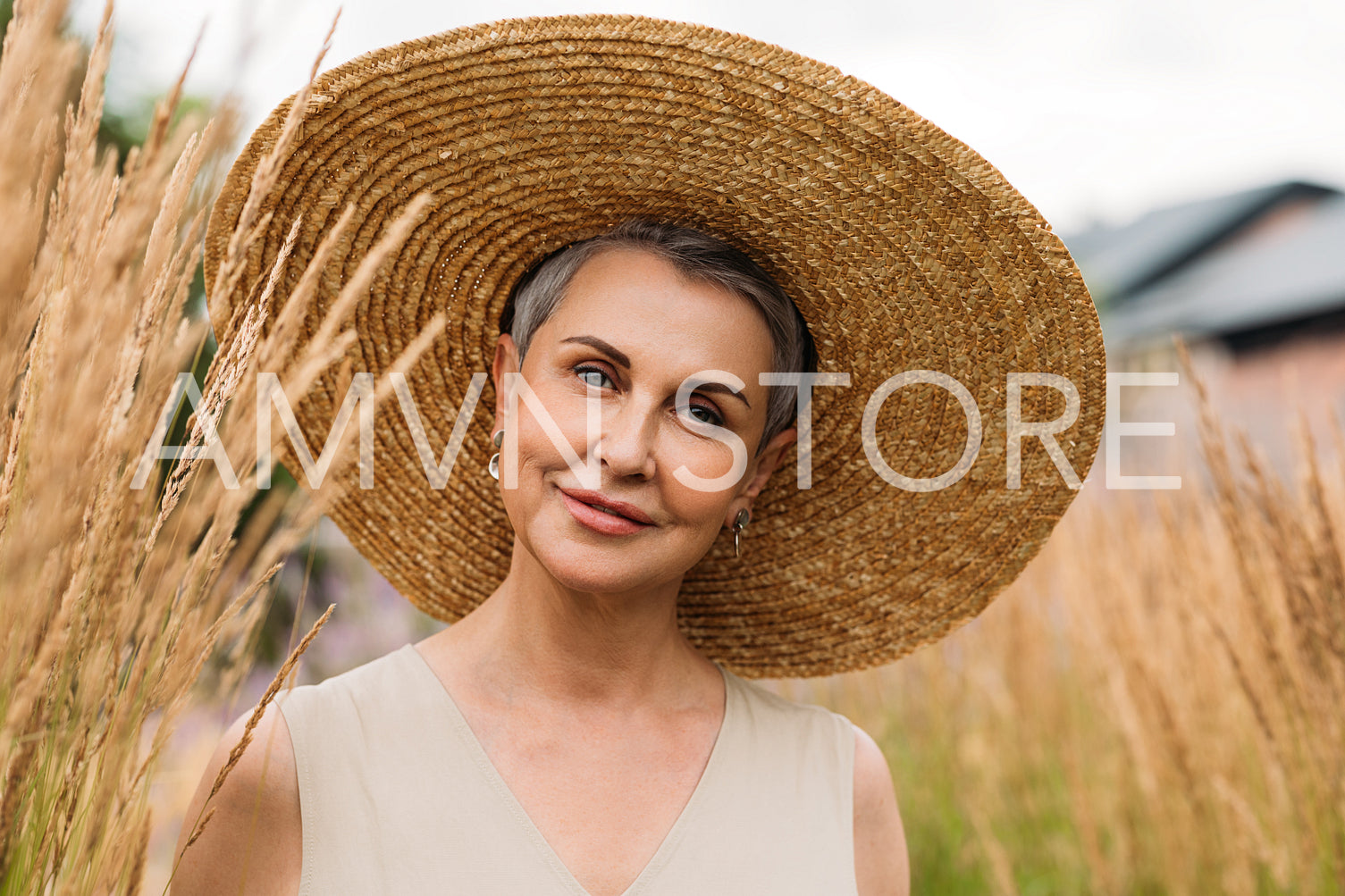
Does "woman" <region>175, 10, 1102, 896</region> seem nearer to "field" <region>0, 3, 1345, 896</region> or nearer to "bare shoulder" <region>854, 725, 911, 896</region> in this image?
"bare shoulder" <region>854, 725, 911, 896</region>

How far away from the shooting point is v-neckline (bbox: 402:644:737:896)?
1410 millimetres

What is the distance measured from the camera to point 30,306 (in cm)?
74

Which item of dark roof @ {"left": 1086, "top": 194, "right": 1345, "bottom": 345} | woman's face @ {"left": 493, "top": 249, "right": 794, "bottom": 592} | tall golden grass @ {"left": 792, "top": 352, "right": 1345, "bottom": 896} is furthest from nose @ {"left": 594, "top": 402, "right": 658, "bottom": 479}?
dark roof @ {"left": 1086, "top": 194, "right": 1345, "bottom": 345}

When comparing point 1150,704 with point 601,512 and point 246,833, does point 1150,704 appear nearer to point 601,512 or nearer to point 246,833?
point 601,512

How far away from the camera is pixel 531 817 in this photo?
4.75 ft

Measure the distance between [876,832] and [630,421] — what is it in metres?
0.85

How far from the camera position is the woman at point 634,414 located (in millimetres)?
1363

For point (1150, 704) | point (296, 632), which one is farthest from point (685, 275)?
point (1150, 704)

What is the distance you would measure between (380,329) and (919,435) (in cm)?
93

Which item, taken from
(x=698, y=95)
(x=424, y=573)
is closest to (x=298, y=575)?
(x=424, y=573)

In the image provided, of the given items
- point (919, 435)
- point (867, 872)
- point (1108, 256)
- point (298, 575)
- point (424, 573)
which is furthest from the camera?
point (1108, 256)

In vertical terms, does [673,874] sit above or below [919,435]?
below

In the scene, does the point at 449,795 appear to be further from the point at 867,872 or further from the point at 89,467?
the point at 89,467

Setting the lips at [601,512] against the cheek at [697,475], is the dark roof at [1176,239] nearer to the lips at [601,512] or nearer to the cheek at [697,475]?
the cheek at [697,475]
